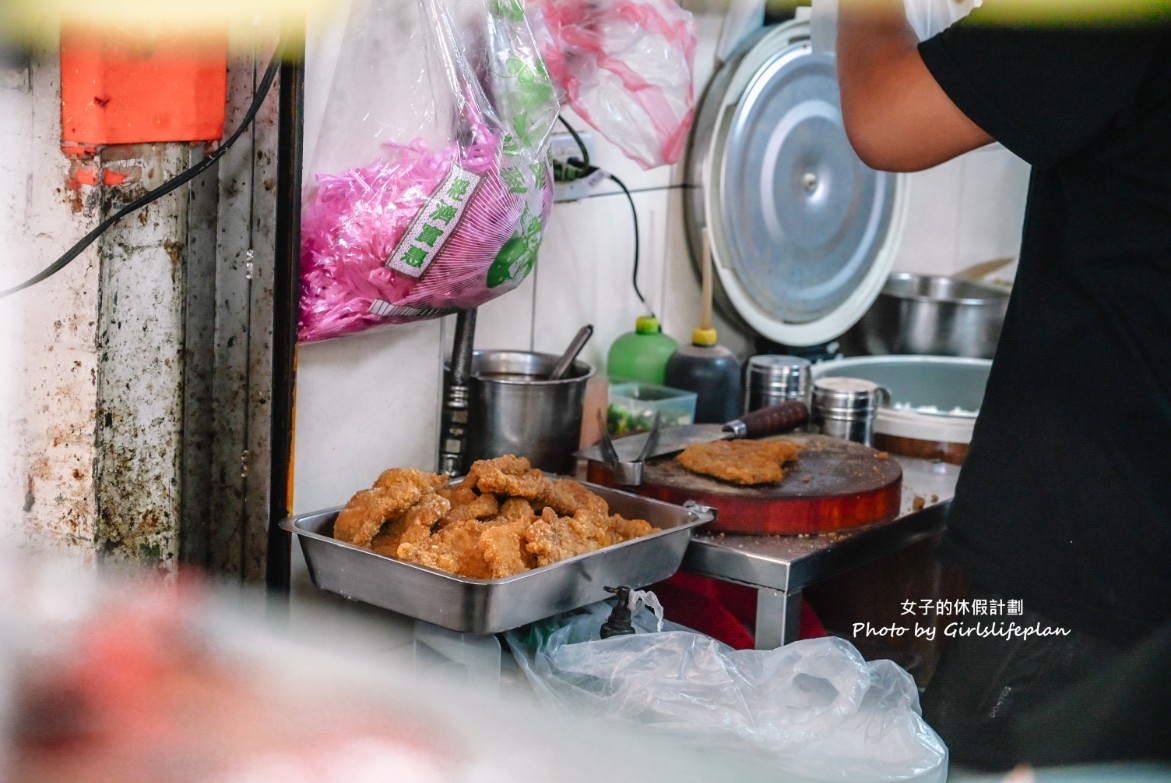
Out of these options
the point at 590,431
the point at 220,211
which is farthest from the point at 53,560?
the point at 590,431

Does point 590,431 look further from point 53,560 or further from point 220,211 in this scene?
point 53,560

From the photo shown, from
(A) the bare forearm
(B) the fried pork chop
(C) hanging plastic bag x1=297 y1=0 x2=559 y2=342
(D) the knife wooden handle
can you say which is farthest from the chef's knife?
(A) the bare forearm

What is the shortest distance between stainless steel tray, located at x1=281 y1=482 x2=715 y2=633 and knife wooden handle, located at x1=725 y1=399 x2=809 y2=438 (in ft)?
Answer: 1.50

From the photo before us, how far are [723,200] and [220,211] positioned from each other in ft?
3.70

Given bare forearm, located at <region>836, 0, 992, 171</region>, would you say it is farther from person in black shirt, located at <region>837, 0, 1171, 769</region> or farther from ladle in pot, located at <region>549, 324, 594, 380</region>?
ladle in pot, located at <region>549, 324, 594, 380</region>

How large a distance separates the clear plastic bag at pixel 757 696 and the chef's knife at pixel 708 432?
403mm

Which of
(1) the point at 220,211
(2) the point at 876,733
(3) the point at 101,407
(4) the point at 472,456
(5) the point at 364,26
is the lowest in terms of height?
(2) the point at 876,733

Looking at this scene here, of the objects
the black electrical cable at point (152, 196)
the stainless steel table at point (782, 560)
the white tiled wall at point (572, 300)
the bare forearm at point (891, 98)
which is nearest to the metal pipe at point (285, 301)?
the black electrical cable at point (152, 196)

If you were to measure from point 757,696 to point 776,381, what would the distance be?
1049 millimetres

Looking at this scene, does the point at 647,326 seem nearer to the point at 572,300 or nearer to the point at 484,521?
the point at 572,300

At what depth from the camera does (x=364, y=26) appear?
1.34 metres

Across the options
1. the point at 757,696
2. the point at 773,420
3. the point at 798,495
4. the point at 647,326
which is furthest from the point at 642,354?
the point at 757,696

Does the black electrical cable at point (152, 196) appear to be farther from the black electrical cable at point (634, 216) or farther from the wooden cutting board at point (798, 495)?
the black electrical cable at point (634, 216)

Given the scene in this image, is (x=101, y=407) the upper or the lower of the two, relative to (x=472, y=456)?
upper
